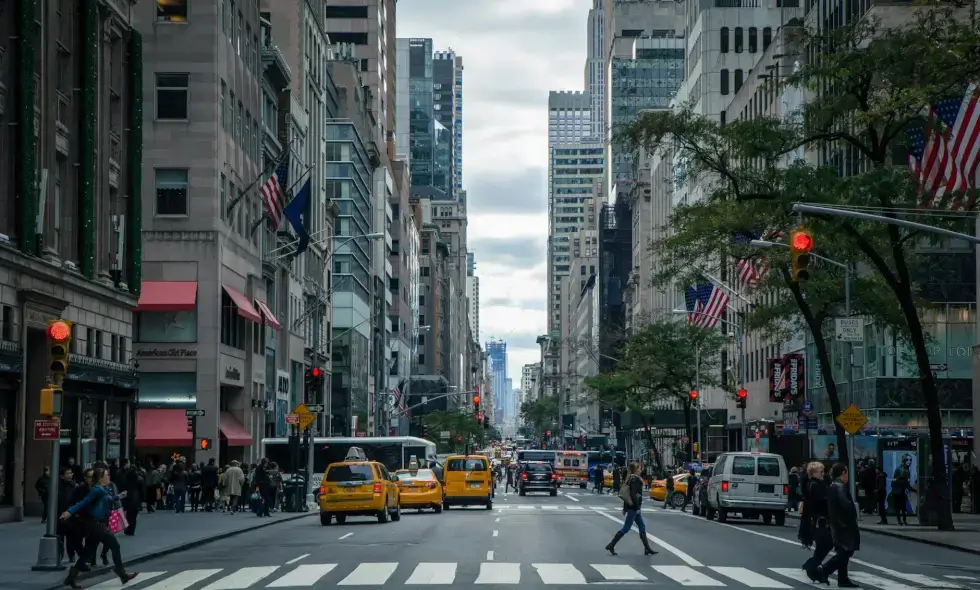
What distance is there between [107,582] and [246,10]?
49911mm

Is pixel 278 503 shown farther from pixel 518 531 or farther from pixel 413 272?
pixel 413 272

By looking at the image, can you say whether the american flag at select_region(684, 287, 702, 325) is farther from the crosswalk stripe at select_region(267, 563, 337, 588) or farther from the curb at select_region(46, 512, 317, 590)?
the crosswalk stripe at select_region(267, 563, 337, 588)

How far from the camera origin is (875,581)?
2289 cm

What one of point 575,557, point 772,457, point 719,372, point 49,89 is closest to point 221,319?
point 49,89

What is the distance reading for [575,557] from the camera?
27.2m

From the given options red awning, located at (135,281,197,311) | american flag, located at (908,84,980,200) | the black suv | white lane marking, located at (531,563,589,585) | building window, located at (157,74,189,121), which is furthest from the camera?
the black suv

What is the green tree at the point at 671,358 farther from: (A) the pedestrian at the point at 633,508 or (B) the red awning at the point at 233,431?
(A) the pedestrian at the point at 633,508

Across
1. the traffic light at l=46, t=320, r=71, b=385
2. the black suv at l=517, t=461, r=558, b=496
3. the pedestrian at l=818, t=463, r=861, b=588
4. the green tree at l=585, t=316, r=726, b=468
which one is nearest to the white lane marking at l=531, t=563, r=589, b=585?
the pedestrian at l=818, t=463, r=861, b=588

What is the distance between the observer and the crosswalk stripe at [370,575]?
21781mm

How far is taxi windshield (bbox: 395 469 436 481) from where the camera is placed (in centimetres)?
5153

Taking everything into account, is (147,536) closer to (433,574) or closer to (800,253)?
(433,574)

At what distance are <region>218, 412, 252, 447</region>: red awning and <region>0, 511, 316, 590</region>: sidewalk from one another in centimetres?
1436

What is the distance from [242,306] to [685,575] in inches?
1668

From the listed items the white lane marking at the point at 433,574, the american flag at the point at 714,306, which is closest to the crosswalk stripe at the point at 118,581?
the white lane marking at the point at 433,574
